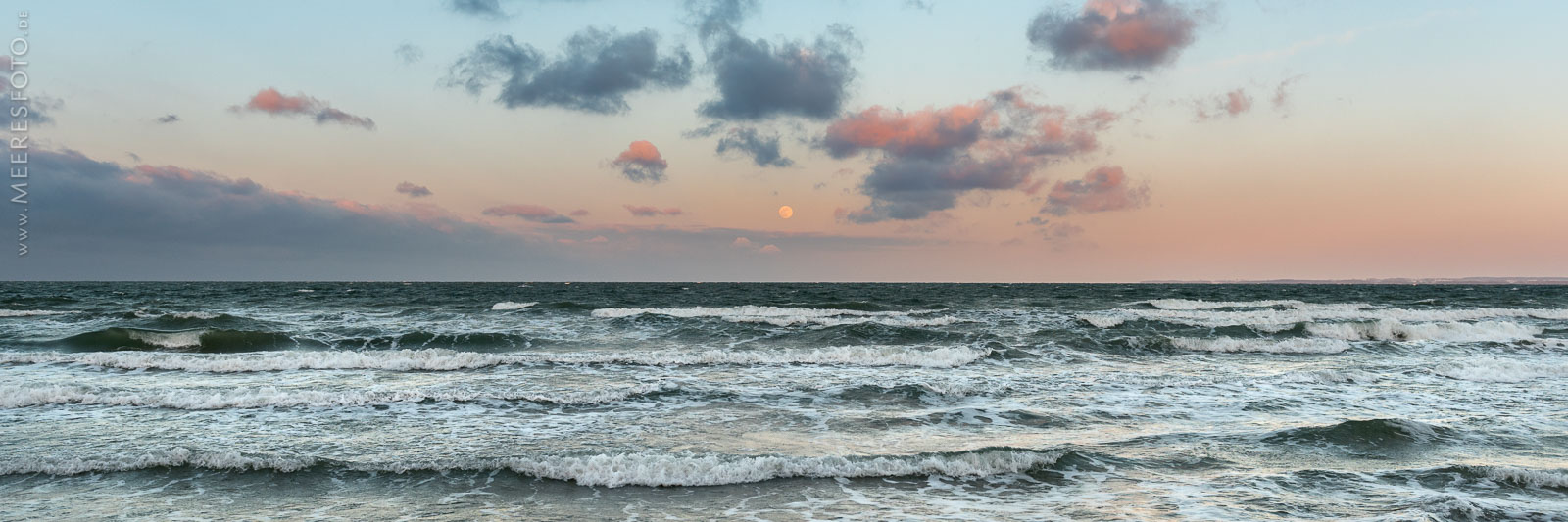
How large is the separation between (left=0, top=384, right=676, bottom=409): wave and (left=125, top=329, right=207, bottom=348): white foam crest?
13038 millimetres

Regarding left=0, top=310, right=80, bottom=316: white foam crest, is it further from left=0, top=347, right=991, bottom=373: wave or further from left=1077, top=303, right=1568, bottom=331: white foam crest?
left=1077, top=303, right=1568, bottom=331: white foam crest

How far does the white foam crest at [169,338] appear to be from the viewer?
24.9m

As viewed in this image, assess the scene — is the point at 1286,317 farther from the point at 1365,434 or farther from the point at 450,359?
the point at 450,359

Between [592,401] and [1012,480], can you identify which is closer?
[1012,480]

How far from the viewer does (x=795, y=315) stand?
126ft

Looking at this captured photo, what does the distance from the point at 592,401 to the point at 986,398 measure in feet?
23.3

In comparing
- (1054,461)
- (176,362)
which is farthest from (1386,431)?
(176,362)

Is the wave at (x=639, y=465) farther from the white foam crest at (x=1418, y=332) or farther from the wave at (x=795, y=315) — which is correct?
the white foam crest at (x=1418, y=332)

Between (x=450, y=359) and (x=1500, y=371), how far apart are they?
24661 mm

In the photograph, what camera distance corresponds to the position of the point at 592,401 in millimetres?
13508

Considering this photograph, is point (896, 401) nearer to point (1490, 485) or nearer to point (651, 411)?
point (651, 411)

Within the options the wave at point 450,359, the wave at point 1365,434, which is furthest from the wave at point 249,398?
the wave at point 1365,434

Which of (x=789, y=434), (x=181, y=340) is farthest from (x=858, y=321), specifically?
(x=181, y=340)

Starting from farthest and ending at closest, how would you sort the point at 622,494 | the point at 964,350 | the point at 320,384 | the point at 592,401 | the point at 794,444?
the point at 964,350, the point at 320,384, the point at 592,401, the point at 794,444, the point at 622,494
